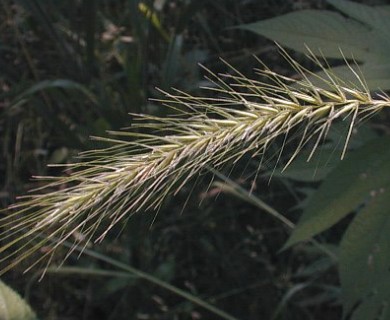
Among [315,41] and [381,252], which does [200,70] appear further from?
[381,252]

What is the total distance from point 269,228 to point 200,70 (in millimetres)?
599

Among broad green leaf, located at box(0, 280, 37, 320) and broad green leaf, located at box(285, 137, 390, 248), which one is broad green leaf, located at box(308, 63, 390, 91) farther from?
broad green leaf, located at box(0, 280, 37, 320)

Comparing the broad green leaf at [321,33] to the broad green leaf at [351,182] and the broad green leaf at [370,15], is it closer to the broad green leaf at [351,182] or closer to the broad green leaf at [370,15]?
the broad green leaf at [370,15]

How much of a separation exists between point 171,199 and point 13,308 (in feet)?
4.42

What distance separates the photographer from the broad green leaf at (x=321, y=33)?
1.41 meters

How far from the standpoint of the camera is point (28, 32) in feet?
9.29

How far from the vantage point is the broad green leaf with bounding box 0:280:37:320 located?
3.40 feet

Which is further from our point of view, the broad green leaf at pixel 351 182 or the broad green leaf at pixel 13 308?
the broad green leaf at pixel 351 182

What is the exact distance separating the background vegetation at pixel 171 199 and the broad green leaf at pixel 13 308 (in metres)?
1.25

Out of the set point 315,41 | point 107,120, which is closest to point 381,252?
point 315,41

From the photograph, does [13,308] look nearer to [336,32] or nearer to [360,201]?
[360,201]

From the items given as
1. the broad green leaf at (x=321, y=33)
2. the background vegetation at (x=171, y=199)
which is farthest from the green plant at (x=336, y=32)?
the background vegetation at (x=171, y=199)

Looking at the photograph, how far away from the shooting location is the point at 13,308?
1048 millimetres

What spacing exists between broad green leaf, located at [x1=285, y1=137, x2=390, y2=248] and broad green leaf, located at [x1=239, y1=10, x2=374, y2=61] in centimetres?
20
